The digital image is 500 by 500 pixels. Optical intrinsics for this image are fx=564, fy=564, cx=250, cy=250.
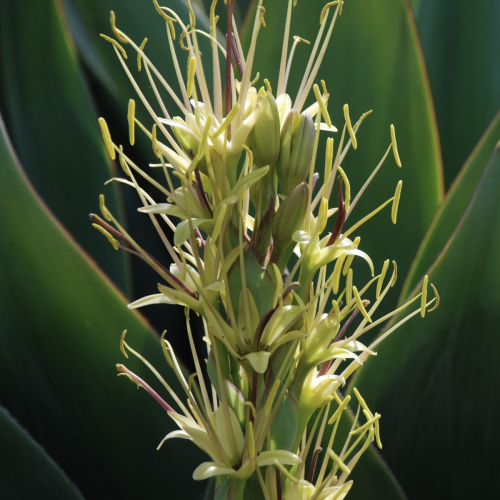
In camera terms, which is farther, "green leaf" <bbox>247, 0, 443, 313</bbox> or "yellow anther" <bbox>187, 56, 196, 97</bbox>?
"green leaf" <bbox>247, 0, 443, 313</bbox>

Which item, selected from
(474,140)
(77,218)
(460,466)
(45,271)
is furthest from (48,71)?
(460,466)

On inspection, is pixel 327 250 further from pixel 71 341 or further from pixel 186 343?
pixel 186 343

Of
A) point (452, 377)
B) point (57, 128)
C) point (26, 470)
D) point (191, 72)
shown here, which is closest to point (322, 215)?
point (191, 72)

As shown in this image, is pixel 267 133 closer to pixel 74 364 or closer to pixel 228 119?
pixel 228 119

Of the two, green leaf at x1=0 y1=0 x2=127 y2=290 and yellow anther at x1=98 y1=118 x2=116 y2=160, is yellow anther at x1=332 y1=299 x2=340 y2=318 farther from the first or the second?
green leaf at x1=0 y1=0 x2=127 y2=290

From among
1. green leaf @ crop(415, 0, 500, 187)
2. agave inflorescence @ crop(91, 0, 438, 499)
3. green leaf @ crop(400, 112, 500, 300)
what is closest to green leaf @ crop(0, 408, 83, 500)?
agave inflorescence @ crop(91, 0, 438, 499)
